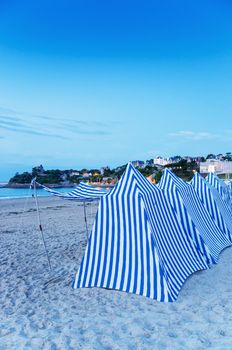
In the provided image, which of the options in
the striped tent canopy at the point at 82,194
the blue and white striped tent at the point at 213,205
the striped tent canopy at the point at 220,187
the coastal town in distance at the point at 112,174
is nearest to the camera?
the striped tent canopy at the point at 82,194

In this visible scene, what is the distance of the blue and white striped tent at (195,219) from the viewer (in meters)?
6.43

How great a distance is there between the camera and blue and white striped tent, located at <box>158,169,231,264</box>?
6434 mm

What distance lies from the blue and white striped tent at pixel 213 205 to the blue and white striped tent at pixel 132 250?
10.5 ft

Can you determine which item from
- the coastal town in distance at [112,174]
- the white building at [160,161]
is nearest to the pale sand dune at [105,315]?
the coastal town in distance at [112,174]

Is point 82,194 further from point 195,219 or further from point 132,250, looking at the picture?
point 195,219

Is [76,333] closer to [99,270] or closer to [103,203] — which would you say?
[99,270]

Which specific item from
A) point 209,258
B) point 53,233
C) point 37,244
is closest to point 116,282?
point 209,258

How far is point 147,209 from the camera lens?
506cm

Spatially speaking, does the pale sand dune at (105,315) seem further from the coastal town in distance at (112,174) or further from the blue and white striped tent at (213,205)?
the coastal town in distance at (112,174)

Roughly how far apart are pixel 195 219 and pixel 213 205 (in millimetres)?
1732

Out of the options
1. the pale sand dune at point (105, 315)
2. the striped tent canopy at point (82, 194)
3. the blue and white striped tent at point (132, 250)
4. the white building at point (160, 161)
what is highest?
the white building at point (160, 161)

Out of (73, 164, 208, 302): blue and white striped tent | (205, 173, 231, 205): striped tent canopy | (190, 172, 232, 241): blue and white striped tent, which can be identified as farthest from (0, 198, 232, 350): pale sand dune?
(205, 173, 231, 205): striped tent canopy

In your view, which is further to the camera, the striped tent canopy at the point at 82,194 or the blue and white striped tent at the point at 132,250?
the striped tent canopy at the point at 82,194

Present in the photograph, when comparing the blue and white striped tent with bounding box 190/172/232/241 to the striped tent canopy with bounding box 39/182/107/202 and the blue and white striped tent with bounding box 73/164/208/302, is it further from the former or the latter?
the striped tent canopy with bounding box 39/182/107/202
